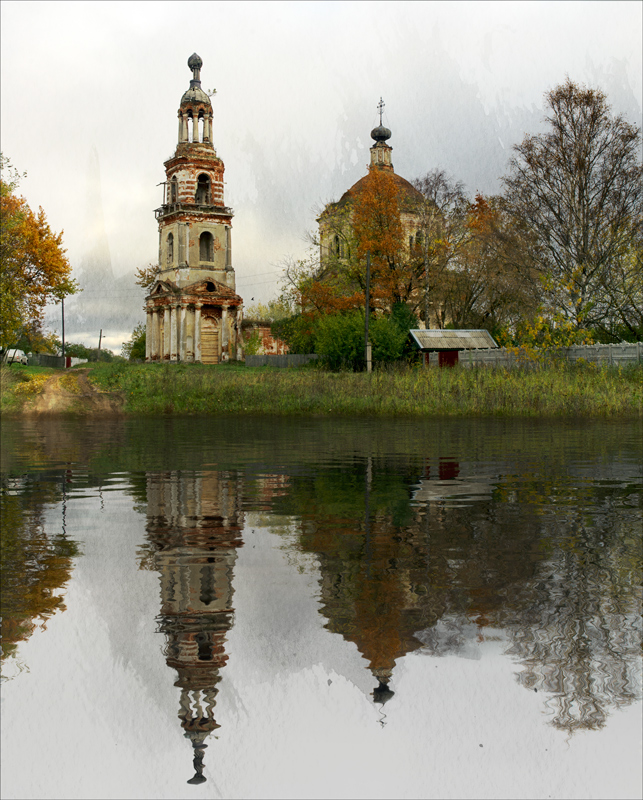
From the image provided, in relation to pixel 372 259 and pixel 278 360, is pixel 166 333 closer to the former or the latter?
pixel 278 360

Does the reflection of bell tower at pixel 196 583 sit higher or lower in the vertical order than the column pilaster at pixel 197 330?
lower

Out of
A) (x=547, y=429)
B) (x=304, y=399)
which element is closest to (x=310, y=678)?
(x=547, y=429)

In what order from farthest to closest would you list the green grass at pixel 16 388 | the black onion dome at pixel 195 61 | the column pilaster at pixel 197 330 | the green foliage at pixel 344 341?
the black onion dome at pixel 195 61 → the column pilaster at pixel 197 330 → the green foliage at pixel 344 341 → the green grass at pixel 16 388

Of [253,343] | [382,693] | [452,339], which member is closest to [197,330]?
[253,343]

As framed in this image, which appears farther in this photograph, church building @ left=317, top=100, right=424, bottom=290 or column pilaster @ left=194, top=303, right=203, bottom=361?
column pilaster @ left=194, top=303, right=203, bottom=361

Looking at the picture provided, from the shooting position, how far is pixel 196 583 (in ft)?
16.6

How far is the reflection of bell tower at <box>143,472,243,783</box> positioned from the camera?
338cm

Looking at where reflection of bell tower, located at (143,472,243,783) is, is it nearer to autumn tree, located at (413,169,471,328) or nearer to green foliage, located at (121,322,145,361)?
autumn tree, located at (413,169,471,328)

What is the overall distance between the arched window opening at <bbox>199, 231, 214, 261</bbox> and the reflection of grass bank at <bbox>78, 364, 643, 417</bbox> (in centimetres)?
3455

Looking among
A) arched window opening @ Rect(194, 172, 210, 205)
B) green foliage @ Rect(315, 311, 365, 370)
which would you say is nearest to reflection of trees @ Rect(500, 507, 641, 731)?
green foliage @ Rect(315, 311, 365, 370)

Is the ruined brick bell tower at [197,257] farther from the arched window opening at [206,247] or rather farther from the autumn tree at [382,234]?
the autumn tree at [382,234]

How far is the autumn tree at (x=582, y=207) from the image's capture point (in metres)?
38.5

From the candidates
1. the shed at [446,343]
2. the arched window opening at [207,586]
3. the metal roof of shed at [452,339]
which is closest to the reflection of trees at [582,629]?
the arched window opening at [207,586]

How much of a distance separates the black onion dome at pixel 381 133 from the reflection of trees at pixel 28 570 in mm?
68769
